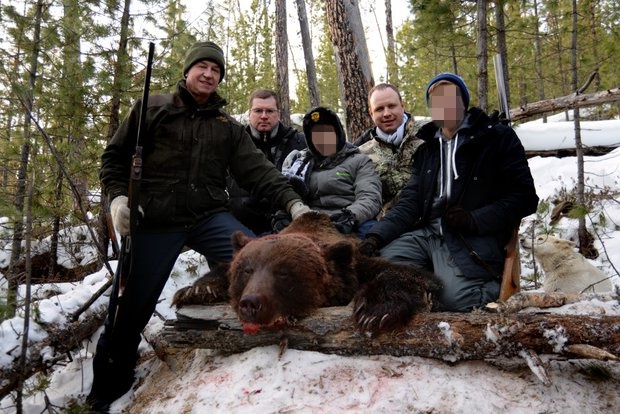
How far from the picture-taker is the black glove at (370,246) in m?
3.39

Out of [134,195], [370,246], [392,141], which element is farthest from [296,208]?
[392,141]

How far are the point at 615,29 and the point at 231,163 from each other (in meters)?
7.26

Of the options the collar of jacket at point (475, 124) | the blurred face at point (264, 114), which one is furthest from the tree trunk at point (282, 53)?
the collar of jacket at point (475, 124)

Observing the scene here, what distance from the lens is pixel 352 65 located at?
6.77 m

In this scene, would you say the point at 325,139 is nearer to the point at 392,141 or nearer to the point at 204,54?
the point at 392,141

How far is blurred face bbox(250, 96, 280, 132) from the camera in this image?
5211mm

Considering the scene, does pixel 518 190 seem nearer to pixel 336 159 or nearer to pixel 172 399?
pixel 336 159

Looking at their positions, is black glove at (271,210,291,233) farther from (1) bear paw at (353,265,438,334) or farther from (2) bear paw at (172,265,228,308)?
(1) bear paw at (353,265,438,334)

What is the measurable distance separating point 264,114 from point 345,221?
2.05 metres

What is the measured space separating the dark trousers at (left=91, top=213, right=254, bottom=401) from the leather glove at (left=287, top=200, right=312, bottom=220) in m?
0.88

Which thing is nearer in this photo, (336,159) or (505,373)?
(505,373)

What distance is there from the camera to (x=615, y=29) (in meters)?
7.36

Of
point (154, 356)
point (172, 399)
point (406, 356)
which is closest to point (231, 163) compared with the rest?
point (154, 356)

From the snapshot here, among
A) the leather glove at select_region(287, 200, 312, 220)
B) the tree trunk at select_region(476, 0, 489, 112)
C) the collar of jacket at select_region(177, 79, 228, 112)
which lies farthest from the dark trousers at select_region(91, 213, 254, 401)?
the tree trunk at select_region(476, 0, 489, 112)
